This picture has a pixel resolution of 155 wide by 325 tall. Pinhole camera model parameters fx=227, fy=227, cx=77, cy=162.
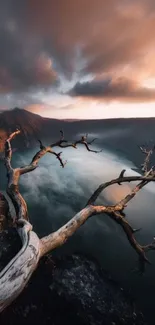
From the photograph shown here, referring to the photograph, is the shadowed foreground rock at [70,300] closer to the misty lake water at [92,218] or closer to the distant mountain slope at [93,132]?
the misty lake water at [92,218]

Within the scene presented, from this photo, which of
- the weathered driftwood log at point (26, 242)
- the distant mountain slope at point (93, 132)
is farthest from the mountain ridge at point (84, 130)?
the weathered driftwood log at point (26, 242)

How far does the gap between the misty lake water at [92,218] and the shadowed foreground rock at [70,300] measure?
240 cm

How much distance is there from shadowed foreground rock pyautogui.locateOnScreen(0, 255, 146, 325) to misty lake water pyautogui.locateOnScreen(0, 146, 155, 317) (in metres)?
2.40

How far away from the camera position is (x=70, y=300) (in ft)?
26.9

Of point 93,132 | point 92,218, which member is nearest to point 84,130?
point 93,132

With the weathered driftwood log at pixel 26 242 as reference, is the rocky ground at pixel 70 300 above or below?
below

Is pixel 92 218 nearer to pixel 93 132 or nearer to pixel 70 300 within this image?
pixel 70 300

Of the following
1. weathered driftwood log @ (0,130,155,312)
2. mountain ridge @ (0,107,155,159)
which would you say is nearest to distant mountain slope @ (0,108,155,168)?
mountain ridge @ (0,107,155,159)

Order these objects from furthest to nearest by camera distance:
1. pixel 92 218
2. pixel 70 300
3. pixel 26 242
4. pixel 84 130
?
pixel 84 130, pixel 92 218, pixel 70 300, pixel 26 242

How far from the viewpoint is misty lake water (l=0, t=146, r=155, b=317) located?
498 inches

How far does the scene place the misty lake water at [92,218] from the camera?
12.7 metres

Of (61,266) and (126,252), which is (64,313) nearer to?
(61,266)

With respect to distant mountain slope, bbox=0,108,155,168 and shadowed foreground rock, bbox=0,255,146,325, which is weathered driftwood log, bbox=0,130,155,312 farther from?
distant mountain slope, bbox=0,108,155,168

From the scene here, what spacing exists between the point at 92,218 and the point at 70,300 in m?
9.96
